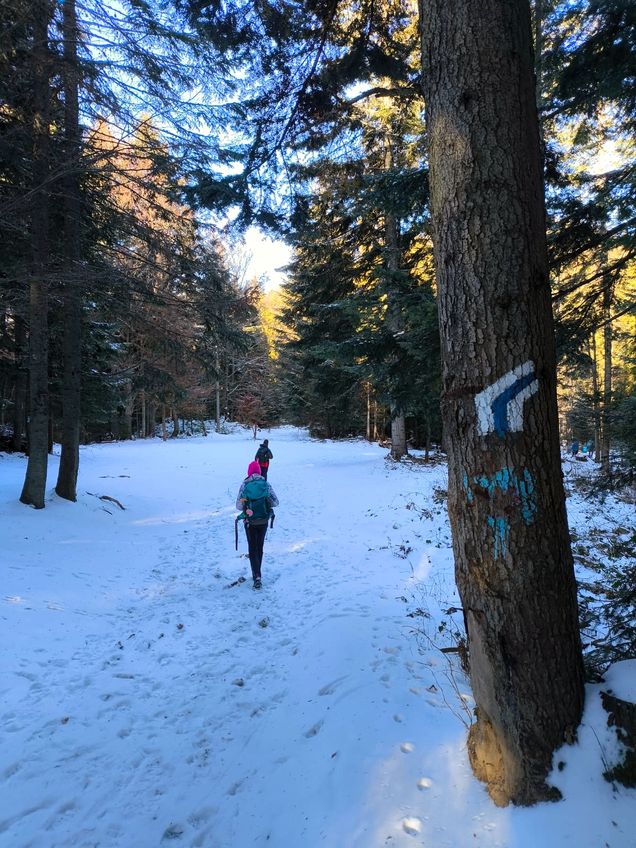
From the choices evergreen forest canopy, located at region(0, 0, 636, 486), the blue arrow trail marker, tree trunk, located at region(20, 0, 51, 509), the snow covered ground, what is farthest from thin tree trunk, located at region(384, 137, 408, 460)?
the blue arrow trail marker

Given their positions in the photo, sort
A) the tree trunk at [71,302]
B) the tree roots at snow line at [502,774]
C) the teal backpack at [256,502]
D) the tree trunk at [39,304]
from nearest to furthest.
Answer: the tree roots at snow line at [502,774]
the teal backpack at [256,502]
the tree trunk at [39,304]
the tree trunk at [71,302]

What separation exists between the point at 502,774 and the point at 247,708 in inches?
84.4

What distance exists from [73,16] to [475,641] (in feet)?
35.0

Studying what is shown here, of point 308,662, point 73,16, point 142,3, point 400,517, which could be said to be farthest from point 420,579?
point 73,16

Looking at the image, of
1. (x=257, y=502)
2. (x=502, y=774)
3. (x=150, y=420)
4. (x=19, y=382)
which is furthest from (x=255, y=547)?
(x=150, y=420)

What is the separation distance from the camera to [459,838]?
2.10m

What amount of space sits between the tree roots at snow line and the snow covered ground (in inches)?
2.0

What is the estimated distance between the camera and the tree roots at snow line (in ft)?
6.84

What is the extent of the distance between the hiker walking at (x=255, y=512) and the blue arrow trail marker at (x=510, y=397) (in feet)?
15.2

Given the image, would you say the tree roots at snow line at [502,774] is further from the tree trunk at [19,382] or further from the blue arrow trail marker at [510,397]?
the tree trunk at [19,382]

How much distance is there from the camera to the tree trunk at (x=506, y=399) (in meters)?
2.10

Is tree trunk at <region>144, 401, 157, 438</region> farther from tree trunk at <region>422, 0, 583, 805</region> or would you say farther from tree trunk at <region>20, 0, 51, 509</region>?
tree trunk at <region>422, 0, 583, 805</region>

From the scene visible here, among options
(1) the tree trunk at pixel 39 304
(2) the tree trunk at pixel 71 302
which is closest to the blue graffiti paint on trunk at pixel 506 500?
(2) the tree trunk at pixel 71 302

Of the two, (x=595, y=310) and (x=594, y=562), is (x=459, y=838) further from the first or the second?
(x=594, y=562)
